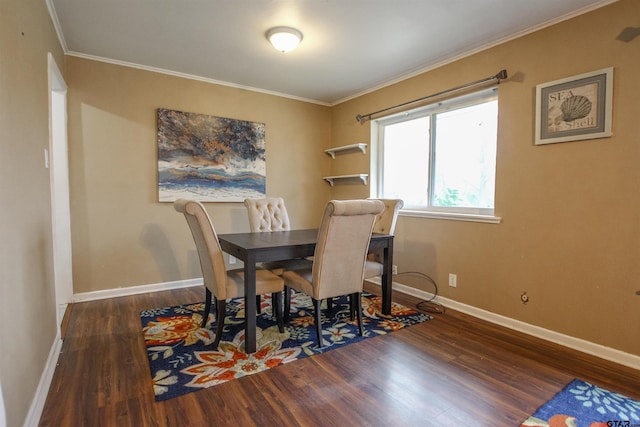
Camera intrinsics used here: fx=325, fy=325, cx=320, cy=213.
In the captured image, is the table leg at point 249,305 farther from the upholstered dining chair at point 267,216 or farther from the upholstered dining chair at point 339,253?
the upholstered dining chair at point 267,216

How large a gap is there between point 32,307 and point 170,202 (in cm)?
204

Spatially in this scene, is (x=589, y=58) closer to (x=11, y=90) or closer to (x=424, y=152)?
(x=424, y=152)

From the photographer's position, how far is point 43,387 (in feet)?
5.61

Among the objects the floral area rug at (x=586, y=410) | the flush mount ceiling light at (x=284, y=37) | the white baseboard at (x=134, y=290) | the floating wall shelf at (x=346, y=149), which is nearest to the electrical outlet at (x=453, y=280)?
the floral area rug at (x=586, y=410)

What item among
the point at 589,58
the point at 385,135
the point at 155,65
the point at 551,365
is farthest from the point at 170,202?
the point at 589,58

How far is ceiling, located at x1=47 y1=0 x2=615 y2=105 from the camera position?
229 cm

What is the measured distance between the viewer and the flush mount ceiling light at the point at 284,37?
2.59m

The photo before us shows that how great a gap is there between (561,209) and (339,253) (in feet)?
5.48

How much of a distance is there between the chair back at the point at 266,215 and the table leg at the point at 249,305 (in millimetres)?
1072

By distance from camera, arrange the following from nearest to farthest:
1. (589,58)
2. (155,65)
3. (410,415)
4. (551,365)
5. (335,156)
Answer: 1. (410,415)
2. (551,365)
3. (589,58)
4. (155,65)
5. (335,156)

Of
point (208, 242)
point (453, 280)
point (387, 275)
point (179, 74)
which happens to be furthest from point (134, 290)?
point (453, 280)

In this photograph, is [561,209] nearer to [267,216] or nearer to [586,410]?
[586,410]

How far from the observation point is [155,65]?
3.40 meters

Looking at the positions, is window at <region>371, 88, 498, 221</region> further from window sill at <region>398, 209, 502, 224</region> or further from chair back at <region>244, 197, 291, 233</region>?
chair back at <region>244, 197, 291, 233</region>
